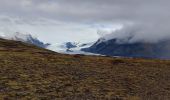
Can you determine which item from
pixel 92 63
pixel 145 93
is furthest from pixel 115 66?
pixel 145 93

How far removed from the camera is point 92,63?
63.0 metres

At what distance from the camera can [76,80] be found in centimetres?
4641

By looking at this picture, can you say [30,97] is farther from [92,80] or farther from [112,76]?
[112,76]

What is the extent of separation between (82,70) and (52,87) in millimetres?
13202

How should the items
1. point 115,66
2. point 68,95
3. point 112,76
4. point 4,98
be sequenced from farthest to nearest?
1. point 115,66
2. point 112,76
3. point 68,95
4. point 4,98

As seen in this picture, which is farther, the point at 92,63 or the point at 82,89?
the point at 92,63

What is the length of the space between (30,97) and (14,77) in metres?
8.59

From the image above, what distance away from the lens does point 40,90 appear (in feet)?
129

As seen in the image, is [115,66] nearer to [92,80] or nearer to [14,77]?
[92,80]

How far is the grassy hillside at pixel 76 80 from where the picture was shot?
39.0 metres

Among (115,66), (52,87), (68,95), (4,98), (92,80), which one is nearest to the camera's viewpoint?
(4,98)

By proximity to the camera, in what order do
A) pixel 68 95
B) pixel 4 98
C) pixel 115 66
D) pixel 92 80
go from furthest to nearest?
pixel 115 66
pixel 92 80
pixel 68 95
pixel 4 98

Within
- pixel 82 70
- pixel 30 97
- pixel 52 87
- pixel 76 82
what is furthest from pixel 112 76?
pixel 30 97

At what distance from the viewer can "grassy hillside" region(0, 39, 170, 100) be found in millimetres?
38969
